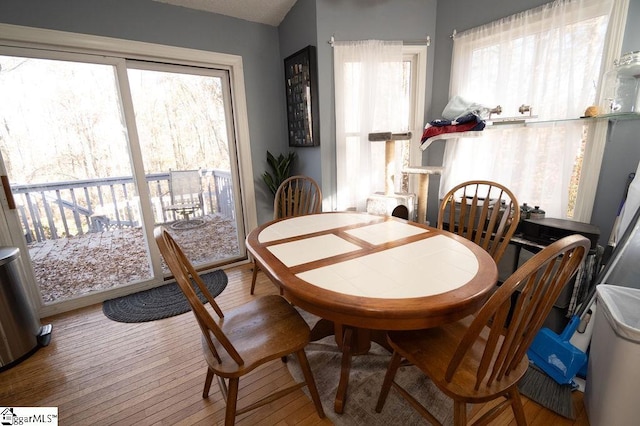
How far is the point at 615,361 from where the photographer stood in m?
1.11

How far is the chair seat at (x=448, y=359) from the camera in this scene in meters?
0.90

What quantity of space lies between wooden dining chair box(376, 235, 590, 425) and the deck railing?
102 inches

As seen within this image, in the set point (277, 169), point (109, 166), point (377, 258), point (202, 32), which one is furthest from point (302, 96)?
point (377, 258)

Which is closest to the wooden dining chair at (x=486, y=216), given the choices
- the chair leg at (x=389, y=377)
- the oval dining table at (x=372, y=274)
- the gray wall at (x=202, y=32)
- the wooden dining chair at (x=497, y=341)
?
the oval dining table at (x=372, y=274)

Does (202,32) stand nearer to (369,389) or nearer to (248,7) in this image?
(248,7)

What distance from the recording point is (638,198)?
148 cm

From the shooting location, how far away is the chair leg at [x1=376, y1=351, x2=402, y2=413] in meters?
1.22

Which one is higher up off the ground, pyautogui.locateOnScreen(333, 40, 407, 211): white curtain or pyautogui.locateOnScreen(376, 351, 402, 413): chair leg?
pyautogui.locateOnScreen(333, 40, 407, 211): white curtain

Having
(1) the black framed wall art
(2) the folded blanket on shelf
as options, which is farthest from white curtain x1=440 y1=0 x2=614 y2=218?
(1) the black framed wall art

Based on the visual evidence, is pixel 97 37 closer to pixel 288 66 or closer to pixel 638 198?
pixel 288 66

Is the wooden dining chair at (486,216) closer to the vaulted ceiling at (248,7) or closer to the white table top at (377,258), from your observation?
the white table top at (377,258)

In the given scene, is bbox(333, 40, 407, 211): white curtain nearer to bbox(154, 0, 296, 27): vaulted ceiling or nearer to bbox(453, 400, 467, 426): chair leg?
bbox(154, 0, 296, 27): vaulted ceiling

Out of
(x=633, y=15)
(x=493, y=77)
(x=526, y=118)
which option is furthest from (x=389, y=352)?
(x=633, y=15)

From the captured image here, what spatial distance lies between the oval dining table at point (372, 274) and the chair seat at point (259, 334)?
0.20 metres
